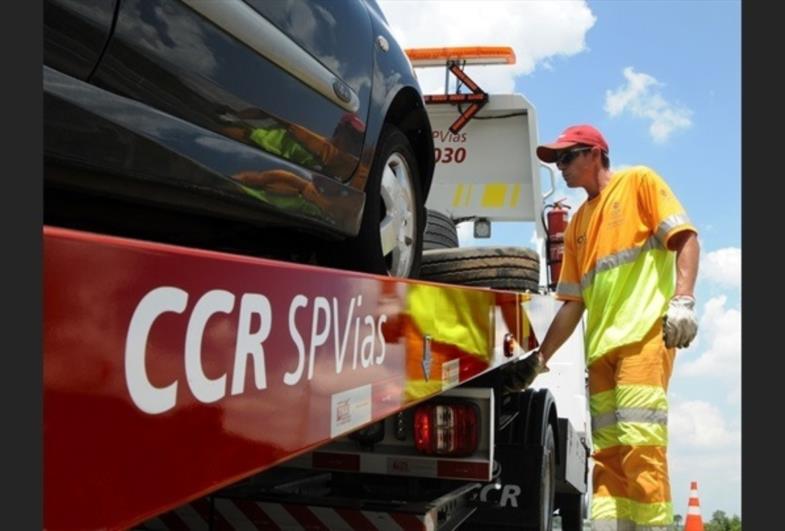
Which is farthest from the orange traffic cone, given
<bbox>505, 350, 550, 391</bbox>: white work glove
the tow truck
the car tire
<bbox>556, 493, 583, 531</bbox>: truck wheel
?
the car tire

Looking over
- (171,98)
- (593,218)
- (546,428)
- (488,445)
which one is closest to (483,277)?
(593,218)

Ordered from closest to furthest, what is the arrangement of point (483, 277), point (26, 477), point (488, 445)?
point (26, 477)
point (488, 445)
point (483, 277)

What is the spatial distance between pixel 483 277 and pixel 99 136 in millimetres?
2336

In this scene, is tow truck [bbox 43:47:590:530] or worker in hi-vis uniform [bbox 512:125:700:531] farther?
worker in hi-vis uniform [bbox 512:125:700:531]

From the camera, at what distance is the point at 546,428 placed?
4305 millimetres

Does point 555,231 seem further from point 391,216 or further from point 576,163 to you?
point 391,216

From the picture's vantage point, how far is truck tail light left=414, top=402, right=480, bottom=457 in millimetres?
3000

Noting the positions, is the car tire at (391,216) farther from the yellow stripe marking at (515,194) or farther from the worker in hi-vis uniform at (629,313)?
the yellow stripe marking at (515,194)

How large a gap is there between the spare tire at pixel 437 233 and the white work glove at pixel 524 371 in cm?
118

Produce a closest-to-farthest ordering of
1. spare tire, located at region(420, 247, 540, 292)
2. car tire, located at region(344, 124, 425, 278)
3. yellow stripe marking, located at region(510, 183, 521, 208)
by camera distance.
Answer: car tire, located at region(344, 124, 425, 278) < spare tire, located at region(420, 247, 540, 292) < yellow stripe marking, located at region(510, 183, 521, 208)

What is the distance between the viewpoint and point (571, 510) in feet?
19.1

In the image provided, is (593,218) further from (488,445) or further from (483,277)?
(488,445)

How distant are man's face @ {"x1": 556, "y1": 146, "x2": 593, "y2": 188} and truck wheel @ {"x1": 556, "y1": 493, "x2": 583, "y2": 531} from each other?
2856mm

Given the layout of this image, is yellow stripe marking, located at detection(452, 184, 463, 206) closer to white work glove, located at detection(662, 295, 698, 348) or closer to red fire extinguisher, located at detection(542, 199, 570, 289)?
red fire extinguisher, located at detection(542, 199, 570, 289)
